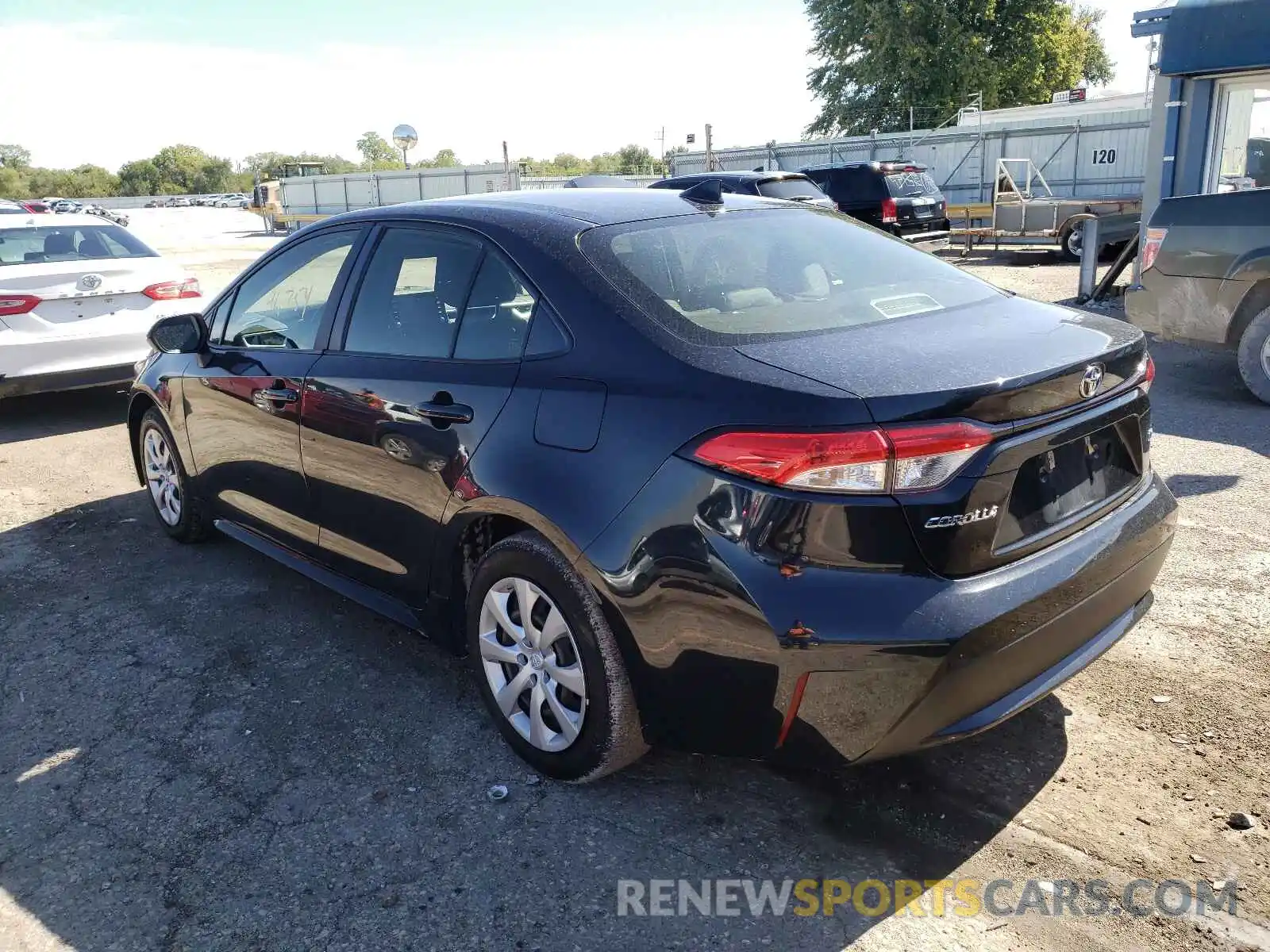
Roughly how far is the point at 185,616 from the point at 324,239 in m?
1.73

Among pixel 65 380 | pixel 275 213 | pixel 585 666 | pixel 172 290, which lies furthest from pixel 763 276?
pixel 275 213

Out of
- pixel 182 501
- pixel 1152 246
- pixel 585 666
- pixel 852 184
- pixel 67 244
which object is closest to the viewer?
pixel 585 666

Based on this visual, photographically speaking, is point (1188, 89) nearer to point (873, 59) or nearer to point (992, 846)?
point (992, 846)

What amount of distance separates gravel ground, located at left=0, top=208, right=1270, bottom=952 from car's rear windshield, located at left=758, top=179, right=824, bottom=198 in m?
9.68

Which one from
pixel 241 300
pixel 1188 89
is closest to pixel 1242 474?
pixel 241 300

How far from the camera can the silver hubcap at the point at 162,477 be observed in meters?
5.08

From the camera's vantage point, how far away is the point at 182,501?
4.99 metres

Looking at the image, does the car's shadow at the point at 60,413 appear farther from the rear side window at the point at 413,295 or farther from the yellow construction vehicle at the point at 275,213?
the yellow construction vehicle at the point at 275,213

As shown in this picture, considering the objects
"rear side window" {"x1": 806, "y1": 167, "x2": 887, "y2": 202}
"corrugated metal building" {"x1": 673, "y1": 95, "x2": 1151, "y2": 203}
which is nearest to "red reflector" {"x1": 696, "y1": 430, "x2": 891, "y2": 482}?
"rear side window" {"x1": 806, "y1": 167, "x2": 887, "y2": 202}

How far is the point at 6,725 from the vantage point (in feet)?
11.5

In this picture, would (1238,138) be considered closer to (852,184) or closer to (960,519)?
(852,184)

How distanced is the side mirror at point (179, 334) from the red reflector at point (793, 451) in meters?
3.07

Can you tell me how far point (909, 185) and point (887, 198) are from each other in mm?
972

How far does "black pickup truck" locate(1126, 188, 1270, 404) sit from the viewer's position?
22.8ft
